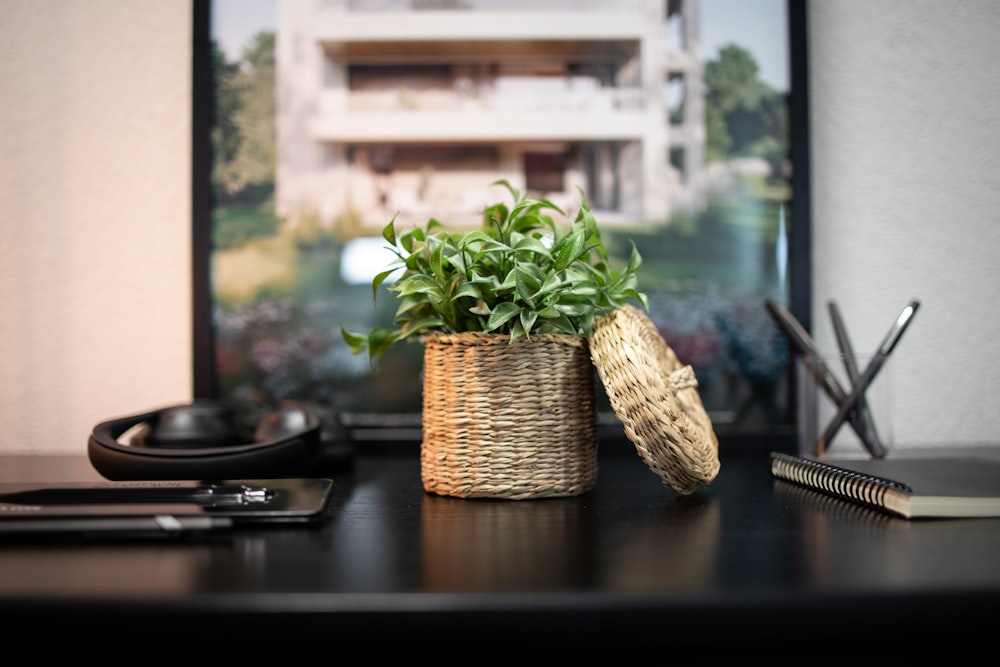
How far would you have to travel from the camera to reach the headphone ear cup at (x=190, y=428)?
730 mm

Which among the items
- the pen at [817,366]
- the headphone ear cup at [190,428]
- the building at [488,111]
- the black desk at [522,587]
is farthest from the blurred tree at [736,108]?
the headphone ear cup at [190,428]

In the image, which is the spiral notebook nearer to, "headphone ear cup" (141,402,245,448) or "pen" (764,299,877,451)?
"pen" (764,299,877,451)

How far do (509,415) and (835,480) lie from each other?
272mm

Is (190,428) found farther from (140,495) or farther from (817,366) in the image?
(817,366)

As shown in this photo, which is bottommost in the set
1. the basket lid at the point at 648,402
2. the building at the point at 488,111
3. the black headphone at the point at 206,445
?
the black headphone at the point at 206,445

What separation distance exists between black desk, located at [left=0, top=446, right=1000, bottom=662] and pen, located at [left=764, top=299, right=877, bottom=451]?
24cm

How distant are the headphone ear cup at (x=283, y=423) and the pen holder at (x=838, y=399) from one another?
512 mm

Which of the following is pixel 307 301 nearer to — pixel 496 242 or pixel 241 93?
pixel 241 93

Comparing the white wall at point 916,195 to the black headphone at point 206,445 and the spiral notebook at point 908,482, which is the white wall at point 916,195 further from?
the black headphone at point 206,445

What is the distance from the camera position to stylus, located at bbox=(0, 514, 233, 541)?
48cm

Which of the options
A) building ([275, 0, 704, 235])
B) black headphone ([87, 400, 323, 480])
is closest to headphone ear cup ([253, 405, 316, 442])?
black headphone ([87, 400, 323, 480])

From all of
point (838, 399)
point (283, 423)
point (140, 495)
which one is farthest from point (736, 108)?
point (140, 495)

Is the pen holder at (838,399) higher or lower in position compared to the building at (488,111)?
lower

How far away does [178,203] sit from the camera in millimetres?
896
